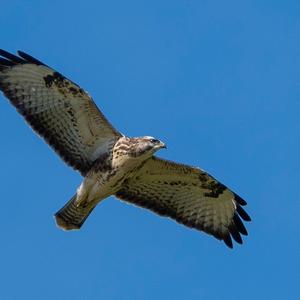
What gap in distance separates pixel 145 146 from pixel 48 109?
5.08ft

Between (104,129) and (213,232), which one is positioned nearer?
(104,129)

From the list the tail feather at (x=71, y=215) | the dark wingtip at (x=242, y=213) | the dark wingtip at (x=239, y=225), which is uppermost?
the dark wingtip at (x=242, y=213)

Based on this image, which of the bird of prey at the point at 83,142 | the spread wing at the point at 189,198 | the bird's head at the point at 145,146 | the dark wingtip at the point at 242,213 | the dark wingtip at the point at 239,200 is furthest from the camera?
the dark wingtip at the point at 242,213

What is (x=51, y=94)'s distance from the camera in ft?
49.5

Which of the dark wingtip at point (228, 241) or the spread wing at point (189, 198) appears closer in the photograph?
the spread wing at point (189, 198)

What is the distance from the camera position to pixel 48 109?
1514 centimetres

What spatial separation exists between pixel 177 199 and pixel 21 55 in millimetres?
3105

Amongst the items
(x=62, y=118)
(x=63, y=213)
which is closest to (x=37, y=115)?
(x=62, y=118)

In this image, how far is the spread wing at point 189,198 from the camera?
1555 cm

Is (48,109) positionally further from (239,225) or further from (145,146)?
Answer: (239,225)

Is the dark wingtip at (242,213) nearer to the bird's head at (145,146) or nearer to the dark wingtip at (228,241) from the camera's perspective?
the dark wingtip at (228,241)

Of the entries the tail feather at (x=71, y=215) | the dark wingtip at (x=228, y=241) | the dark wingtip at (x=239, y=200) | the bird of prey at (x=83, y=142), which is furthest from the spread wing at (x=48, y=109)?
the dark wingtip at (x=228, y=241)

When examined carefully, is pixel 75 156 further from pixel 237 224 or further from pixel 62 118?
pixel 237 224

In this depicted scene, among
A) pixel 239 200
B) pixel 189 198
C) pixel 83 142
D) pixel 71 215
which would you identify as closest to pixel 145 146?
pixel 83 142
